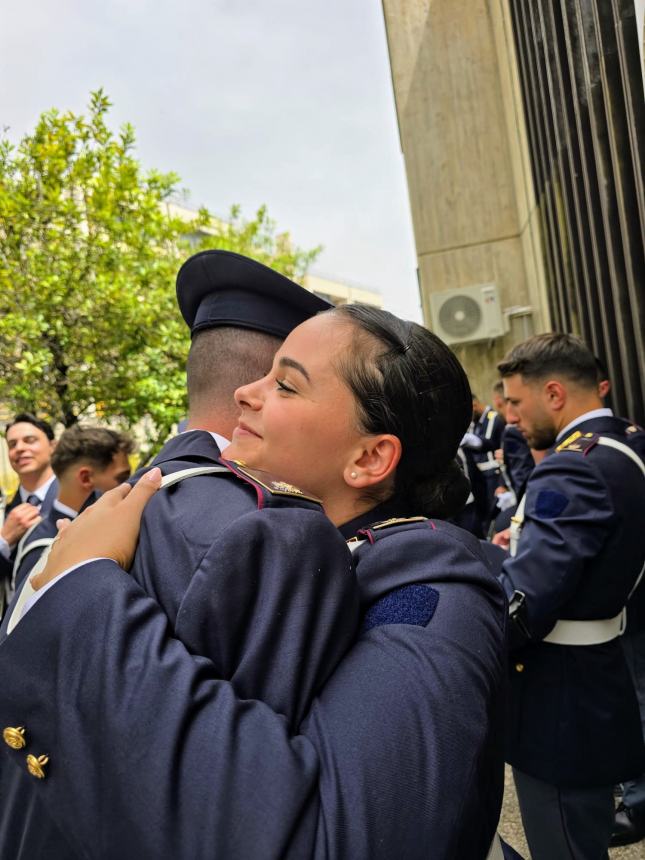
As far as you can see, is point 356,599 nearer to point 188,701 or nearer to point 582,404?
point 188,701

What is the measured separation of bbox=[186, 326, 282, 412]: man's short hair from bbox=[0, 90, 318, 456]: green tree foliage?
24.6 feet

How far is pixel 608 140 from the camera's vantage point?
178 inches

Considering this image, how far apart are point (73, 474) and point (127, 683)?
3314 millimetres

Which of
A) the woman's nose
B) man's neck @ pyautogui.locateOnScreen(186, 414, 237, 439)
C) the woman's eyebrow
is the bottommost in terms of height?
man's neck @ pyautogui.locateOnScreen(186, 414, 237, 439)

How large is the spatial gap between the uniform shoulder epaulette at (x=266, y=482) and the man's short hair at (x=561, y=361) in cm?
233

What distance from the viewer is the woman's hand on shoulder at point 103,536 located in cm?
101

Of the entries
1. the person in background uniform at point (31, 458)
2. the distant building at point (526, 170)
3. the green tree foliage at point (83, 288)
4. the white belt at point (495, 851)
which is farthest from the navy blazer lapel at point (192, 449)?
the green tree foliage at point (83, 288)

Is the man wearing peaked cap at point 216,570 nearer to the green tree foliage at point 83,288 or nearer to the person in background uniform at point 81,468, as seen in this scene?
the person in background uniform at point 81,468

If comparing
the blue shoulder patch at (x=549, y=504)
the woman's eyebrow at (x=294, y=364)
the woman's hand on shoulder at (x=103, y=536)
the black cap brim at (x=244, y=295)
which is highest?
the black cap brim at (x=244, y=295)

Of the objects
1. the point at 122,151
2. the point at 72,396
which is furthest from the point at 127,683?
the point at 122,151

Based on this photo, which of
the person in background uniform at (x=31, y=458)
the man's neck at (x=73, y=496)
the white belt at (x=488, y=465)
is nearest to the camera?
the man's neck at (x=73, y=496)

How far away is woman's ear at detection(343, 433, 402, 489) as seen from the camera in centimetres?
129

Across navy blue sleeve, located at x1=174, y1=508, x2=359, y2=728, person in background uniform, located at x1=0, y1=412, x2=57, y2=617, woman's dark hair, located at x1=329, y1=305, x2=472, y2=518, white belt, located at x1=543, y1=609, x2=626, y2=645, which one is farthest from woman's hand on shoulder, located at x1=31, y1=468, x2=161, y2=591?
person in background uniform, located at x1=0, y1=412, x2=57, y2=617

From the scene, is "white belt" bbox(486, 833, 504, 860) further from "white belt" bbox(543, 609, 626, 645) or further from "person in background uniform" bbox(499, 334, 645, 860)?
"white belt" bbox(543, 609, 626, 645)
